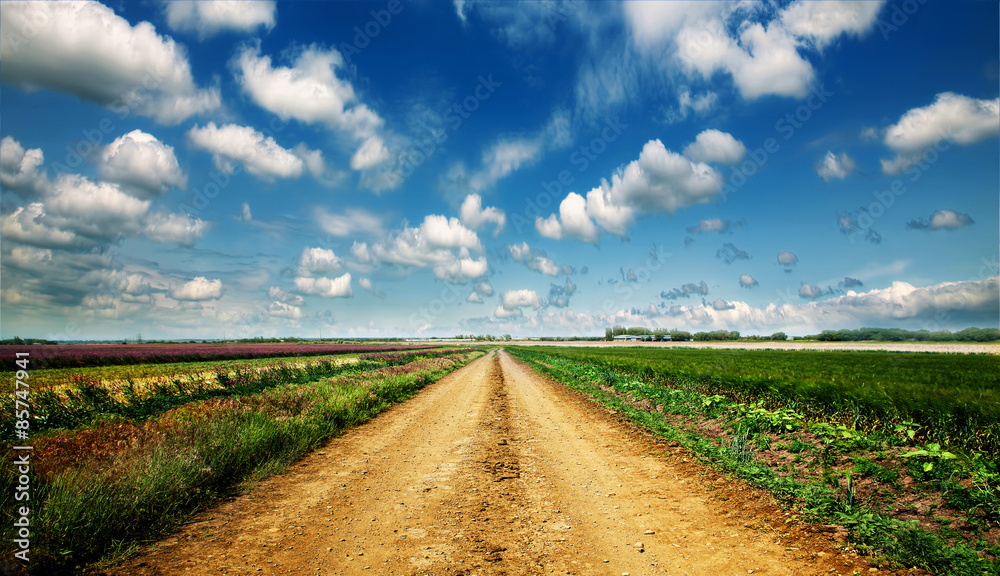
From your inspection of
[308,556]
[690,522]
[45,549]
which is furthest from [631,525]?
[45,549]

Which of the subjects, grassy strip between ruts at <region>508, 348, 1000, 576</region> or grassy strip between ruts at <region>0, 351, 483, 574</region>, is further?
grassy strip between ruts at <region>508, 348, 1000, 576</region>

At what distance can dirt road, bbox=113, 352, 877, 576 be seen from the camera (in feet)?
15.1

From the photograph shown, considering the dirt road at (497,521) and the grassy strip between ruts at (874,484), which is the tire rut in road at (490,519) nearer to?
the dirt road at (497,521)

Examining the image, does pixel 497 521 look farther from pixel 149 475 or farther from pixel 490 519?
pixel 149 475

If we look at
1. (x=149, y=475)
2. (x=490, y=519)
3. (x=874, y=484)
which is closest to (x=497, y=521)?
(x=490, y=519)

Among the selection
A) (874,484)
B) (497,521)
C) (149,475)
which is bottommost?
(497,521)

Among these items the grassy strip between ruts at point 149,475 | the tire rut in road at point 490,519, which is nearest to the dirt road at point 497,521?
the tire rut in road at point 490,519

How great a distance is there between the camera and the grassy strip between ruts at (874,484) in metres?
4.71

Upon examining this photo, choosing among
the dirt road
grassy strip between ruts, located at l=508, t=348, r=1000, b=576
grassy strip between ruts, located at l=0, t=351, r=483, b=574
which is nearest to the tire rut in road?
the dirt road

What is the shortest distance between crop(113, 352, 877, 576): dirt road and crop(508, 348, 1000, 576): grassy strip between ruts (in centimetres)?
54

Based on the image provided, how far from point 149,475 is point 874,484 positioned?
36.8 ft

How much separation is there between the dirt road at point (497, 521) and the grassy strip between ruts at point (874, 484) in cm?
54

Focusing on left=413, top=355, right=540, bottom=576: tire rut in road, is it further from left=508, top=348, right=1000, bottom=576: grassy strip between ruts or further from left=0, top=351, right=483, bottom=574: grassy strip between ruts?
left=508, top=348, right=1000, bottom=576: grassy strip between ruts

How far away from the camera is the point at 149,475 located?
233 inches
